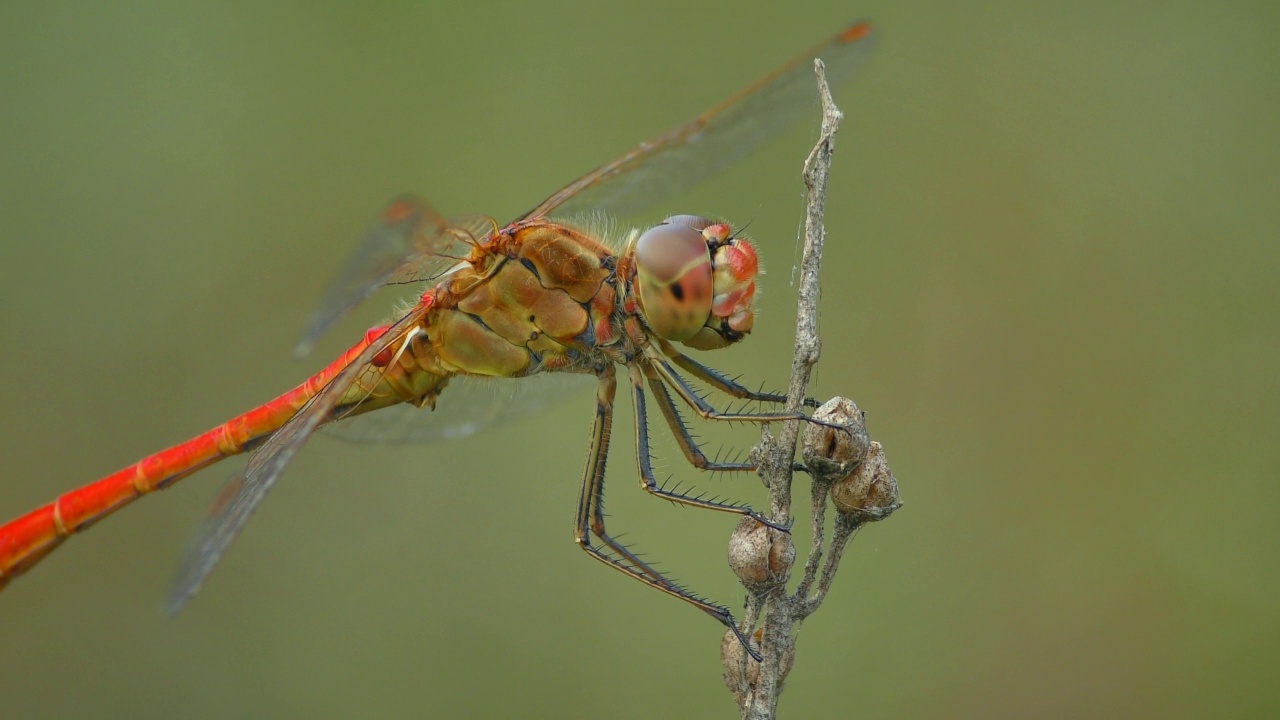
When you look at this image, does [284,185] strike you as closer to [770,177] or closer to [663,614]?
[770,177]

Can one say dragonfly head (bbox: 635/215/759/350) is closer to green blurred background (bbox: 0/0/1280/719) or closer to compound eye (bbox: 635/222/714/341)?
compound eye (bbox: 635/222/714/341)

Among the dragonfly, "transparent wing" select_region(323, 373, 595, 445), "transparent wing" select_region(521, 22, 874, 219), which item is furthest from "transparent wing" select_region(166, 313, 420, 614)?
"transparent wing" select_region(521, 22, 874, 219)

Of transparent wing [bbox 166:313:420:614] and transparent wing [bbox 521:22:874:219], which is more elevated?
transparent wing [bbox 521:22:874:219]

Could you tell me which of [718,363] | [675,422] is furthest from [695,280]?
[718,363]

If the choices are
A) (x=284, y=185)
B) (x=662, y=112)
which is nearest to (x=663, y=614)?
(x=662, y=112)

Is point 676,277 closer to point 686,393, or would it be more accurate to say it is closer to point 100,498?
point 686,393

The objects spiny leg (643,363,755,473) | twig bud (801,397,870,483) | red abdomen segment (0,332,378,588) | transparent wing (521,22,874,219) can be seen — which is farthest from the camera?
red abdomen segment (0,332,378,588)

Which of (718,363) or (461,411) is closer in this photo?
(461,411)
